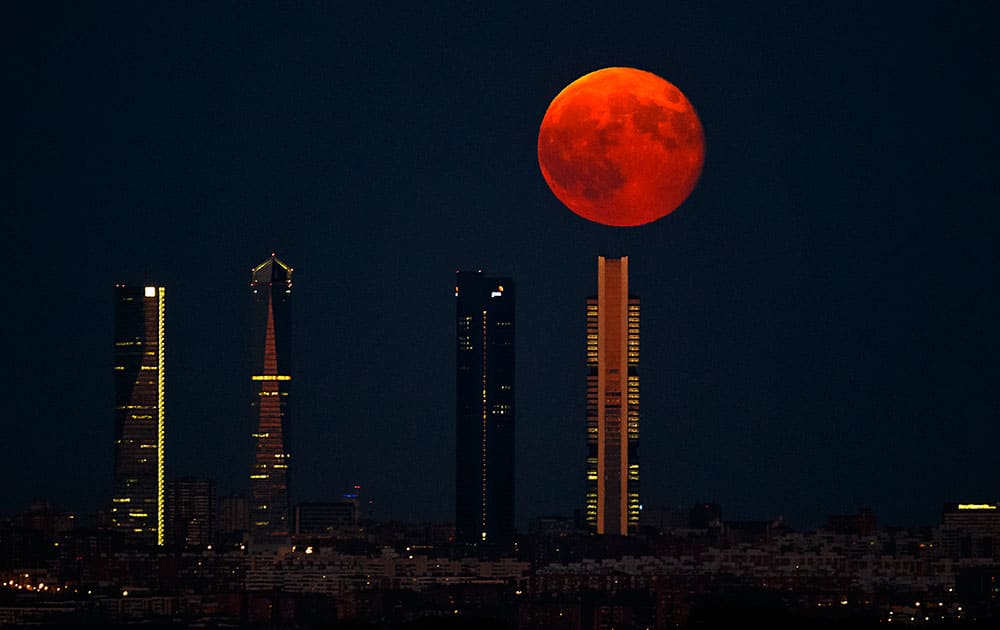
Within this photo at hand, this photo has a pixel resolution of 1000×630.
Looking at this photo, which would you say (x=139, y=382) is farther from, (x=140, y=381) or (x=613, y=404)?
(x=613, y=404)

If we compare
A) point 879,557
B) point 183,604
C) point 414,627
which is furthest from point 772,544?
point 414,627

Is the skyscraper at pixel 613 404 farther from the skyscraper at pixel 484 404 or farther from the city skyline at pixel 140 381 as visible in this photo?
the city skyline at pixel 140 381

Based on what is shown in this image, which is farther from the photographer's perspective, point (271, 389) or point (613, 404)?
point (271, 389)

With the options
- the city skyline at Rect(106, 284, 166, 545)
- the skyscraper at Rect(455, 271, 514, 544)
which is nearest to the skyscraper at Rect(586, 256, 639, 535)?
the skyscraper at Rect(455, 271, 514, 544)

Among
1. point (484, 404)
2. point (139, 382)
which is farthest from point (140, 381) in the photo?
point (484, 404)

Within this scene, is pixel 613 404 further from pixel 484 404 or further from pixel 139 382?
pixel 139 382
